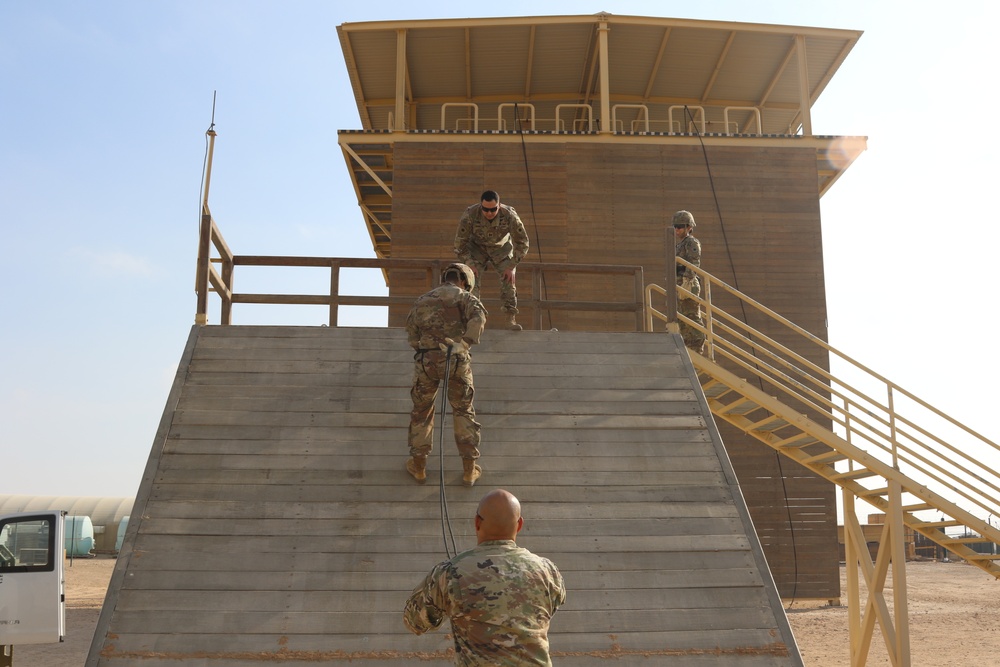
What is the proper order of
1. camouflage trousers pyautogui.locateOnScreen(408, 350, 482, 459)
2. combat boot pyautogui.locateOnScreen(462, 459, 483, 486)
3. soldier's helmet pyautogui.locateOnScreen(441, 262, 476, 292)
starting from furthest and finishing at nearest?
soldier's helmet pyautogui.locateOnScreen(441, 262, 476, 292) < combat boot pyautogui.locateOnScreen(462, 459, 483, 486) < camouflage trousers pyautogui.locateOnScreen(408, 350, 482, 459)

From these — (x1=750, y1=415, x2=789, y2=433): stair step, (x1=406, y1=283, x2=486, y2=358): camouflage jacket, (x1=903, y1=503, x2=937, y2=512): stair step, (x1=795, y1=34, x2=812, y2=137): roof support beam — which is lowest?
(x1=903, y1=503, x2=937, y2=512): stair step

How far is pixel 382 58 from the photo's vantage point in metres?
18.2

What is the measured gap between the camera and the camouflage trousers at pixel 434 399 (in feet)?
24.2

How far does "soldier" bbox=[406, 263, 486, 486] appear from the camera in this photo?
741 cm

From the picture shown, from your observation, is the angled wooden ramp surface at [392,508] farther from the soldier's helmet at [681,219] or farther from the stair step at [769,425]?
the soldier's helmet at [681,219]

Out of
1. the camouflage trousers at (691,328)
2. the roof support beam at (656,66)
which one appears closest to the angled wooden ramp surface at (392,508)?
the camouflage trousers at (691,328)

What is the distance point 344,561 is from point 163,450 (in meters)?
2.13

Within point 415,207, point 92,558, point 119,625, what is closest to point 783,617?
point 119,625

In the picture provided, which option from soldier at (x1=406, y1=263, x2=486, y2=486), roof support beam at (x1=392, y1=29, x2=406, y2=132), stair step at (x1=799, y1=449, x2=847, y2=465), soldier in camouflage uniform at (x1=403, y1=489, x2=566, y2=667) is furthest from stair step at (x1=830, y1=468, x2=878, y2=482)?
roof support beam at (x1=392, y1=29, x2=406, y2=132)

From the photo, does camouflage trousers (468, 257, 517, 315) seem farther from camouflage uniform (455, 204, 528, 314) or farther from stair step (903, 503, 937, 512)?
stair step (903, 503, 937, 512)

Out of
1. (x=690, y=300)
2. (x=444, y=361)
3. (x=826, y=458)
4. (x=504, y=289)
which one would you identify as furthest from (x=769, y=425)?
(x=444, y=361)

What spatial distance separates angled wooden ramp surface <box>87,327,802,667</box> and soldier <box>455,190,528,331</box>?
2.58 ft

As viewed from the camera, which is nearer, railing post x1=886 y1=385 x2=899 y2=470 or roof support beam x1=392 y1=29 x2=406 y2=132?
railing post x1=886 y1=385 x2=899 y2=470

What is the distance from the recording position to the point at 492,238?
1002 cm
